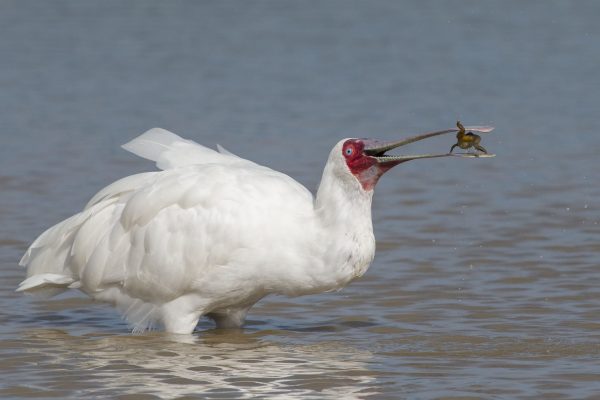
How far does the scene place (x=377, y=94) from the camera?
68.7 ft

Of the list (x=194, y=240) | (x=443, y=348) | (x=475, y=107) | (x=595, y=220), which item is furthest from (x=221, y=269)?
(x=475, y=107)

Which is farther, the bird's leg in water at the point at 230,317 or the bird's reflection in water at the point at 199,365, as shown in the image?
the bird's leg in water at the point at 230,317

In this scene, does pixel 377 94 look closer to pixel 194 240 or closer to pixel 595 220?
pixel 595 220

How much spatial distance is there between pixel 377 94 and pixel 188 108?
2.57 meters

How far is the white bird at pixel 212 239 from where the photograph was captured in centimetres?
1012

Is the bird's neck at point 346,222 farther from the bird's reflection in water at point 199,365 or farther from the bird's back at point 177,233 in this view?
the bird's reflection in water at point 199,365

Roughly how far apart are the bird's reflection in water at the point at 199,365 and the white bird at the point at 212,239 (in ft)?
0.81

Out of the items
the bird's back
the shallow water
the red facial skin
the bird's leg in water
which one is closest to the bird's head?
the red facial skin

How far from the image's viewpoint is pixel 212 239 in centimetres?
1030

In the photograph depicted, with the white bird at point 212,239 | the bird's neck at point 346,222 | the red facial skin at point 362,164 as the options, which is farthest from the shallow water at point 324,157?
the red facial skin at point 362,164

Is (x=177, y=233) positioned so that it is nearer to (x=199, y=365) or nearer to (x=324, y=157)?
(x=199, y=365)

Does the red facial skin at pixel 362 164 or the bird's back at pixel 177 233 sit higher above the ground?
the red facial skin at pixel 362 164

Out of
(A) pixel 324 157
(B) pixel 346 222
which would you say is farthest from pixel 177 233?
(A) pixel 324 157

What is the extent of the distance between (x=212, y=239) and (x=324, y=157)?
668 centimetres
